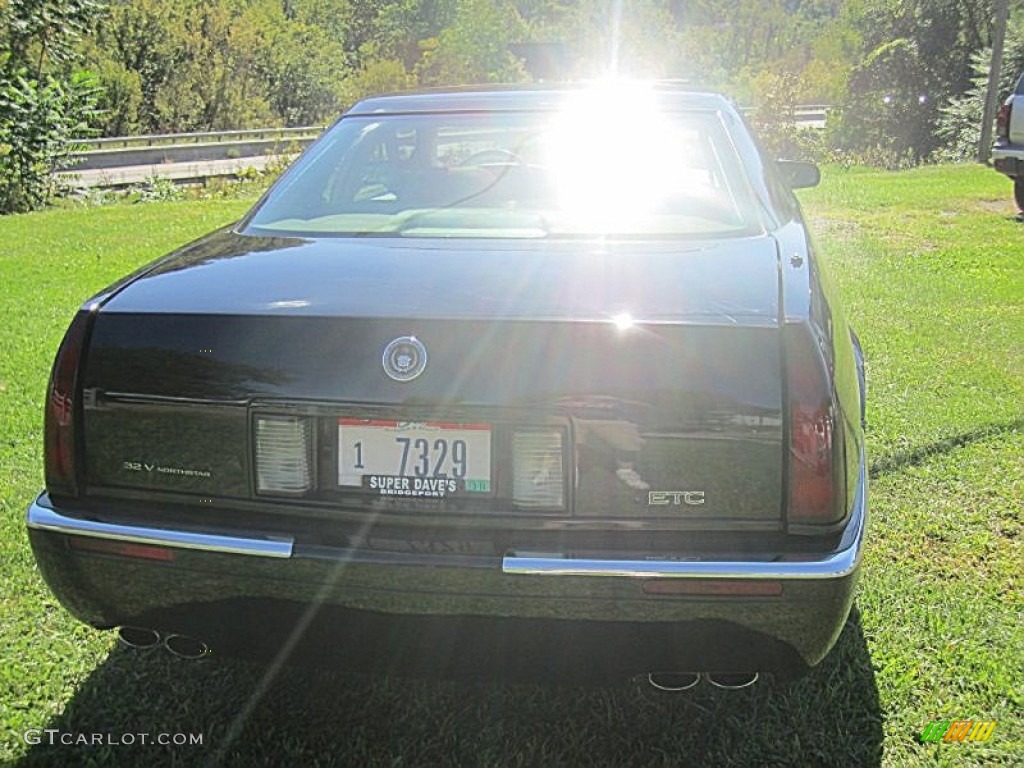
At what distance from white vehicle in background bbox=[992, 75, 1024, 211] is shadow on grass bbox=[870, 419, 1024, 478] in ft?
20.9

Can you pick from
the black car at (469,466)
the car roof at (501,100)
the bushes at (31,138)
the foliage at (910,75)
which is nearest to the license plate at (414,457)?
the black car at (469,466)

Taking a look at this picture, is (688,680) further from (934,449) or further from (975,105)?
(975,105)

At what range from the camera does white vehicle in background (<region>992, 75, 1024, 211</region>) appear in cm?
973

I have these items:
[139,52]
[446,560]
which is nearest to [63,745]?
[446,560]

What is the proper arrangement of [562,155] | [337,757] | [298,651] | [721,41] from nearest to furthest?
[298,651] → [337,757] → [562,155] → [721,41]

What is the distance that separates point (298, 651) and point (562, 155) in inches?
68.7

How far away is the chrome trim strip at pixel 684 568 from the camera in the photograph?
1930 millimetres

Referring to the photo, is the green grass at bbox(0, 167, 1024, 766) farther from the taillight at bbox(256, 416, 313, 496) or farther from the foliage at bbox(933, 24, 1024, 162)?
the foliage at bbox(933, 24, 1024, 162)

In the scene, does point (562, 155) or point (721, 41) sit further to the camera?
point (721, 41)

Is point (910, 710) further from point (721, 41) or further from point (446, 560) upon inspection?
point (721, 41)

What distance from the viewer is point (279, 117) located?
176ft

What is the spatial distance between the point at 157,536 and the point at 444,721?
2.83 ft

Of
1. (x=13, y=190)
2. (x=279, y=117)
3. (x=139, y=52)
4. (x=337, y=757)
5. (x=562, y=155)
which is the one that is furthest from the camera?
(x=279, y=117)

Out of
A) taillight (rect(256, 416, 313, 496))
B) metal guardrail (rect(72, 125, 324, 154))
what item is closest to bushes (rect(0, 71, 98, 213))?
taillight (rect(256, 416, 313, 496))
